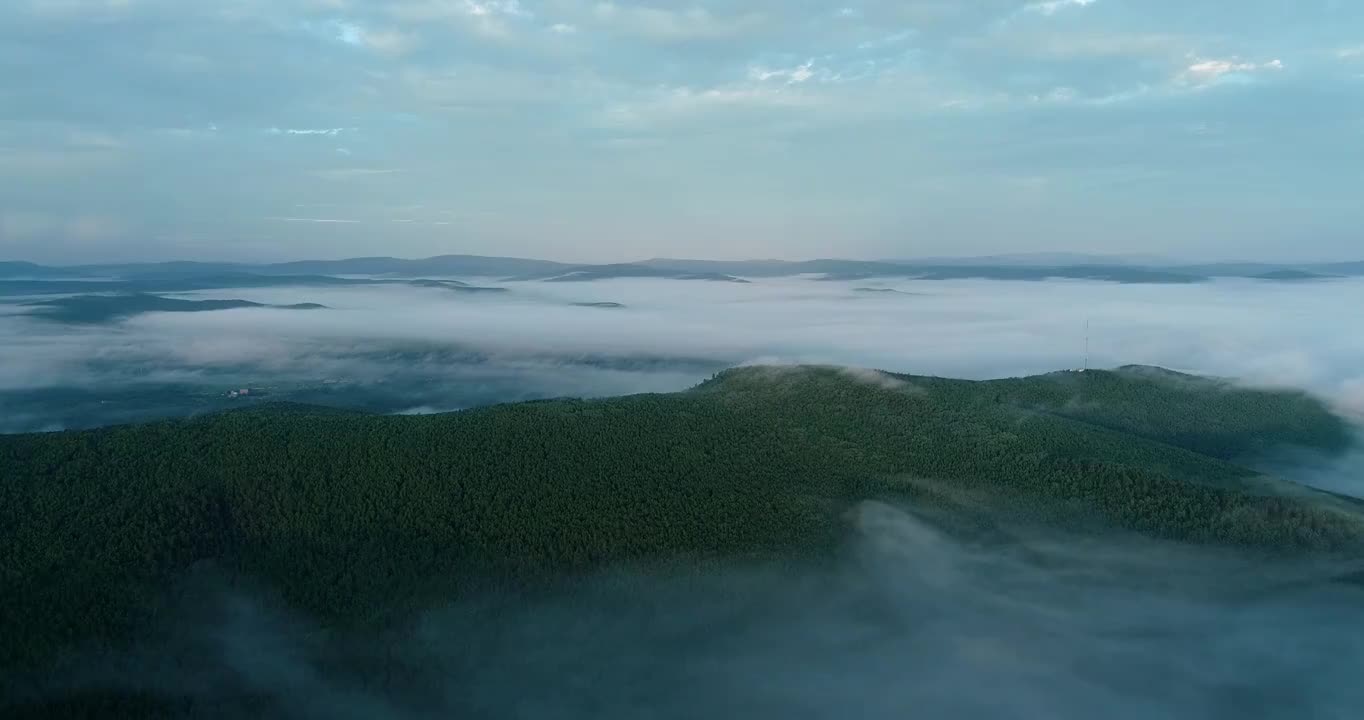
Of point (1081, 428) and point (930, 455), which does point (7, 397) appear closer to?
point (930, 455)

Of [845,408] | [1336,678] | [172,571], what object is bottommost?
[1336,678]

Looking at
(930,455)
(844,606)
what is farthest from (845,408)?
(844,606)

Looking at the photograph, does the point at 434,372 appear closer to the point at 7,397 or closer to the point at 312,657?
the point at 7,397

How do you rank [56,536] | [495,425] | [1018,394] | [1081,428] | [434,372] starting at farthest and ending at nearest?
[434,372] < [1018,394] < [1081,428] < [495,425] < [56,536]

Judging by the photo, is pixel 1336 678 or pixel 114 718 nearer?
pixel 114 718

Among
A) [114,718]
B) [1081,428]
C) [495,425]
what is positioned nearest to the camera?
[114,718]

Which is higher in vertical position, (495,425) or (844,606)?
(495,425)
